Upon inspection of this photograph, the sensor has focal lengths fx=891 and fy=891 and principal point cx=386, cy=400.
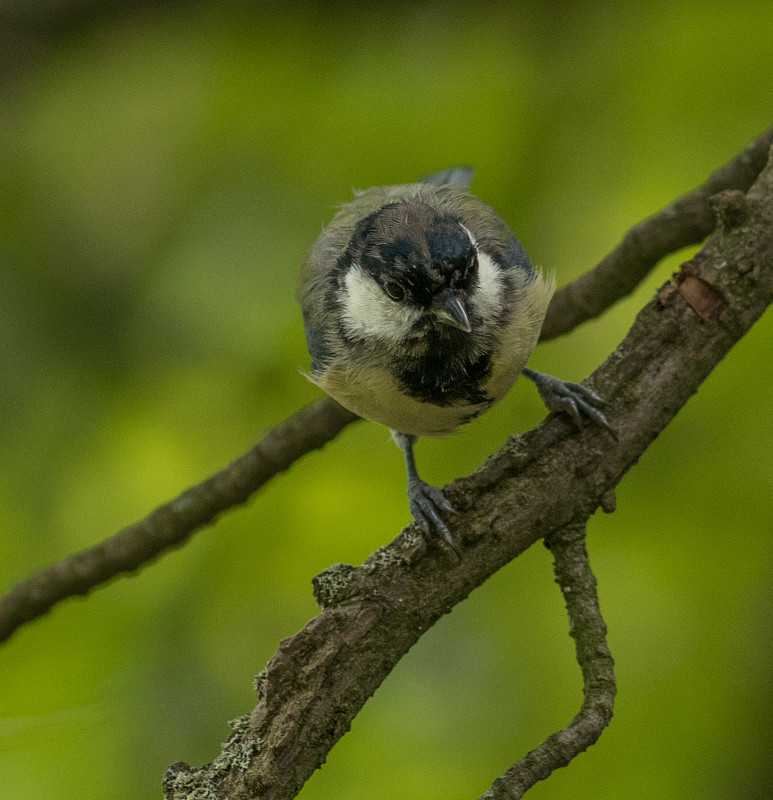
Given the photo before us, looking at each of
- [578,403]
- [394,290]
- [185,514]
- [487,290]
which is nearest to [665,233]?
[487,290]

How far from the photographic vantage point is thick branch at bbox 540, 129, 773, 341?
2.35m

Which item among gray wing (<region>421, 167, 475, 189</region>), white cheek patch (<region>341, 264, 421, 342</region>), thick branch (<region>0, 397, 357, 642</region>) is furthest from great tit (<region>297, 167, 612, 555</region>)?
gray wing (<region>421, 167, 475, 189</region>)

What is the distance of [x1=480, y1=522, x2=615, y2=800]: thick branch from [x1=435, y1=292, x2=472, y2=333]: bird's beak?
1.59ft

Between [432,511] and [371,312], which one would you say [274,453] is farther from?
[432,511]

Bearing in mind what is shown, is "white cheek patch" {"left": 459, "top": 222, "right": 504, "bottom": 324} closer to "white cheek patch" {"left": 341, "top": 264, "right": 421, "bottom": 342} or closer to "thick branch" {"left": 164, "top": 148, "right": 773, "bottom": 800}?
"white cheek patch" {"left": 341, "top": 264, "right": 421, "bottom": 342}

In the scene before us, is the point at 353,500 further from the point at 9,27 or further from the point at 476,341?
the point at 9,27

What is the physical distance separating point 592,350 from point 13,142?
87.7 inches

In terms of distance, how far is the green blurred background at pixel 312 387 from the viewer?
2309 millimetres

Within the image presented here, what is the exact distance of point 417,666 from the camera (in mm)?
2455

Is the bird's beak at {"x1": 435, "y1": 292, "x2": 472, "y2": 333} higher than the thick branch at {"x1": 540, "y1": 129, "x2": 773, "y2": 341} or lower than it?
lower

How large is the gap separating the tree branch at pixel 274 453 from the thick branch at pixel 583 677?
0.83m

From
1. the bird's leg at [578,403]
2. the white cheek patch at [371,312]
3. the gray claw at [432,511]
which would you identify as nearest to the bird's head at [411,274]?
the white cheek patch at [371,312]

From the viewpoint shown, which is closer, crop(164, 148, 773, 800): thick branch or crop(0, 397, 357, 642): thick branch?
crop(164, 148, 773, 800): thick branch

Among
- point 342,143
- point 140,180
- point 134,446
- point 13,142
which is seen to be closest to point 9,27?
point 13,142
